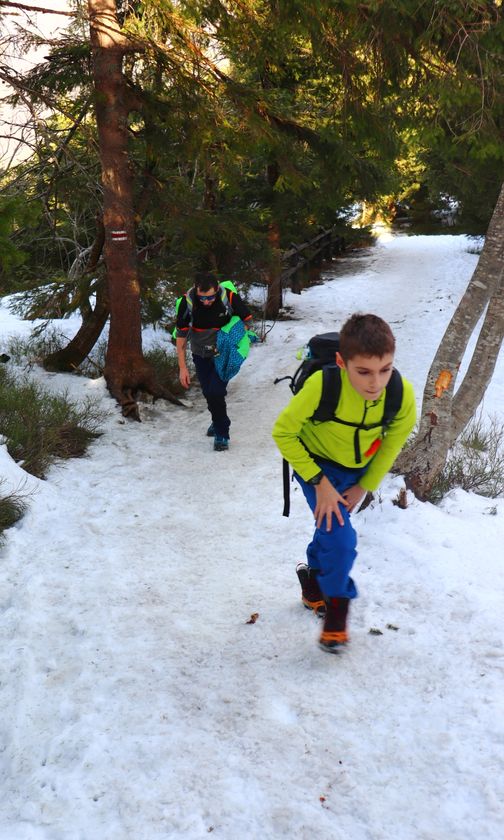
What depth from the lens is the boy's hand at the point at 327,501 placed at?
2854mm

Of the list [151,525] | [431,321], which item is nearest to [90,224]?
[431,321]

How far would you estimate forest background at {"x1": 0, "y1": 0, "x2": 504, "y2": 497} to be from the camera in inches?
204

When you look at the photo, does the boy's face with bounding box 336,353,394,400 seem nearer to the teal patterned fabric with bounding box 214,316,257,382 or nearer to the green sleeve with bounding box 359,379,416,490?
the green sleeve with bounding box 359,379,416,490

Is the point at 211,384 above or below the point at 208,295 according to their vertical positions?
below

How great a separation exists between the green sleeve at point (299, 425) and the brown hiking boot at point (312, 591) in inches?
36.9

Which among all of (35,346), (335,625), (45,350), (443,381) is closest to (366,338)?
(335,625)

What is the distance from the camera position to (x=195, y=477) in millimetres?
6031

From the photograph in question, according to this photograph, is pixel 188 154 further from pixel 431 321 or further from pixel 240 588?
pixel 431 321

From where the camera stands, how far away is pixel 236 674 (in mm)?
3174

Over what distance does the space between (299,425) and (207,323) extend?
369 centimetres

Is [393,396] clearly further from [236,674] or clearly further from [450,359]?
[450,359]

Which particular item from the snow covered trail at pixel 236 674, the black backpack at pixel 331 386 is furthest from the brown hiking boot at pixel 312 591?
the black backpack at pixel 331 386

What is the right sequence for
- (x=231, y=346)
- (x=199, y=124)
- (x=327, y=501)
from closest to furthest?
1. (x=327, y=501)
2. (x=231, y=346)
3. (x=199, y=124)

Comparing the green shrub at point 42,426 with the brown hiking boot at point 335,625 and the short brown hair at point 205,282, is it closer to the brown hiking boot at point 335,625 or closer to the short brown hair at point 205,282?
the short brown hair at point 205,282
